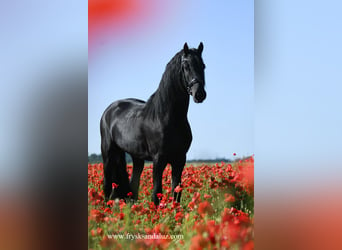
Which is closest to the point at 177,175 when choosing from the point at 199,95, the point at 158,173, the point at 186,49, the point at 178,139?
the point at 158,173

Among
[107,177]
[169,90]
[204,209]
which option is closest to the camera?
[204,209]

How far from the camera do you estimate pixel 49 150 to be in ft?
8.42

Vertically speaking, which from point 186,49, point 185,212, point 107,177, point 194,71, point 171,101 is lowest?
point 185,212

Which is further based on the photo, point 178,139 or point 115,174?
point 115,174

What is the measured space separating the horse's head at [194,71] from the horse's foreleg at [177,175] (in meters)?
0.47

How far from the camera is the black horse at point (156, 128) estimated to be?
252 centimetres

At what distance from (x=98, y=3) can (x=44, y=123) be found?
0.94 meters

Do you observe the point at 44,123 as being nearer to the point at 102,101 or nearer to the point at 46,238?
the point at 102,101

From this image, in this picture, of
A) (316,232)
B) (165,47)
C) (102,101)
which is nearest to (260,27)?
(165,47)

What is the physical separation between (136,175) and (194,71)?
34.4 inches

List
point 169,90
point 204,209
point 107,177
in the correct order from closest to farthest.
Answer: point 204,209 → point 169,90 → point 107,177

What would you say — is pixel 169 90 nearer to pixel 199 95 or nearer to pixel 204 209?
pixel 199 95

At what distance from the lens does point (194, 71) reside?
2.50 meters

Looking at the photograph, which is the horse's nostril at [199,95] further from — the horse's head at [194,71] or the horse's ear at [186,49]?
the horse's ear at [186,49]
